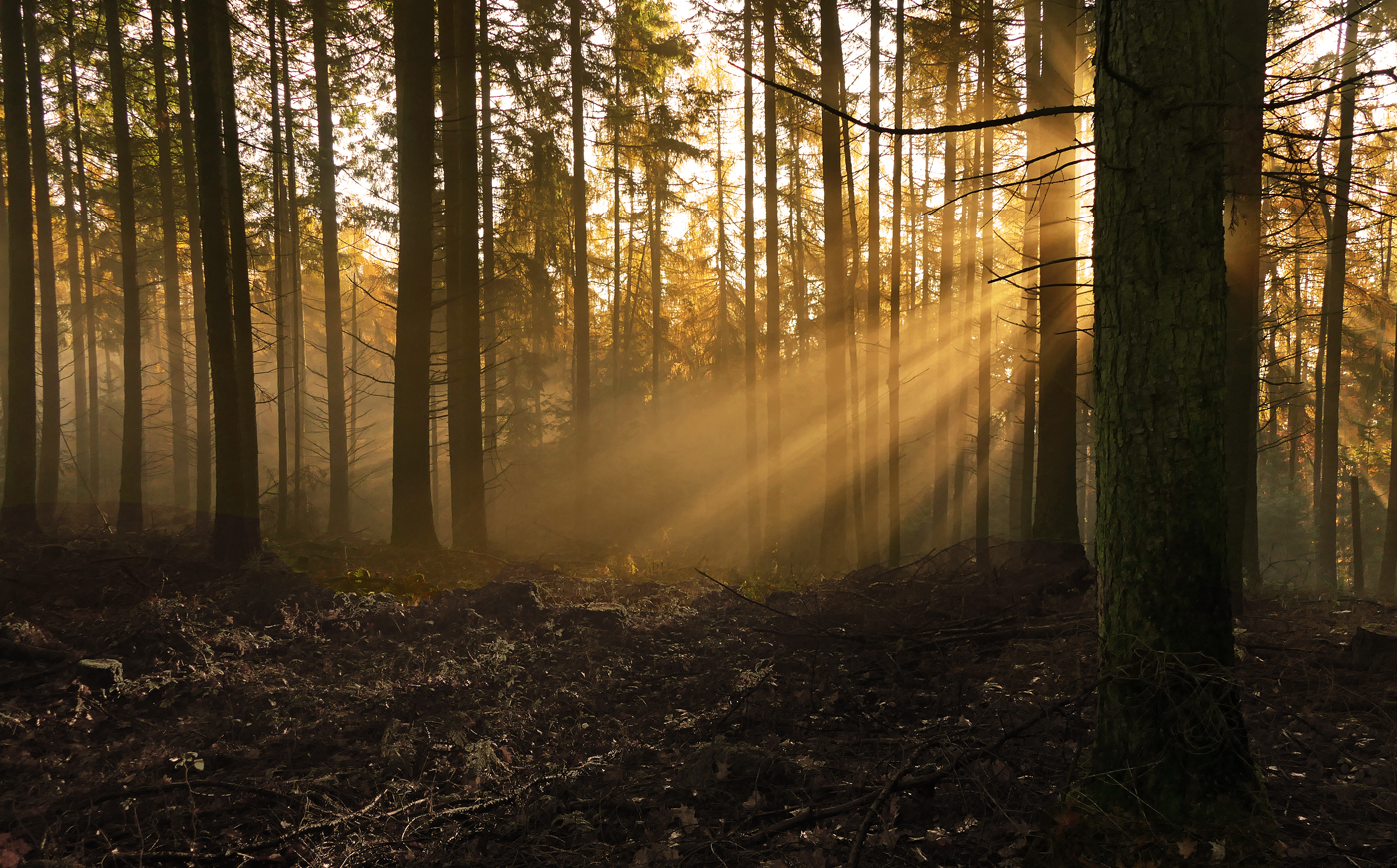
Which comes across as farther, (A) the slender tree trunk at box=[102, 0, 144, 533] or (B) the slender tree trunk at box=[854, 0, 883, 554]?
(B) the slender tree trunk at box=[854, 0, 883, 554]

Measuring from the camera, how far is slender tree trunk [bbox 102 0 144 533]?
480 inches

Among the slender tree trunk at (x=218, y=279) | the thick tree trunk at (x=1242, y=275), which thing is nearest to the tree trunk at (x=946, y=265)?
the thick tree trunk at (x=1242, y=275)

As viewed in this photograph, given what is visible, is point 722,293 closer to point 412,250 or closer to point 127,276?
point 412,250

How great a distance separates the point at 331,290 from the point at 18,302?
5.69 meters

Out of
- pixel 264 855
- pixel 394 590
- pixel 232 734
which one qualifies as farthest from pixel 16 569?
pixel 264 855

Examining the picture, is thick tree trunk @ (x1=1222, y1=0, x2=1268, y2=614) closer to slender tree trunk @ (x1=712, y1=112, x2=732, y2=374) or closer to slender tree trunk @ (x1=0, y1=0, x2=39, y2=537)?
slender tree trunk @ (x1=0, y1=0, x2=39, y2=537)

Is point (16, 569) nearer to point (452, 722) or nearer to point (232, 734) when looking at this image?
point (232, 734)

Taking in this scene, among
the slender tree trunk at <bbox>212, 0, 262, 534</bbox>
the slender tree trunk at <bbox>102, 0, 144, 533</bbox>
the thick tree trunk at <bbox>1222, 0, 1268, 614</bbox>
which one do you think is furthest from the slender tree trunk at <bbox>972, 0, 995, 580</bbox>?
the slender tree trunk at <bbox>102, 0, 144, 533</bbox>

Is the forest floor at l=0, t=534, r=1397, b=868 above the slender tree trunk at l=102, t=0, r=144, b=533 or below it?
below

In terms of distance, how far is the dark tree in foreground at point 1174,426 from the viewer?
2.84 meters

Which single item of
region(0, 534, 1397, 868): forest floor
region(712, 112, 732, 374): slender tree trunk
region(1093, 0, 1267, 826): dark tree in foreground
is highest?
region(712, 112, 732, 374): slender tree trunk

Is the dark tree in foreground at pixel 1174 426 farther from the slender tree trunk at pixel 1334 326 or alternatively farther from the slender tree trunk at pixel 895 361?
the slender tree trunk at pixel 1334 326

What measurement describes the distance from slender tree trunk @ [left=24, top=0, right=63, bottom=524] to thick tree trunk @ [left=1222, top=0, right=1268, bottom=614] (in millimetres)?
18442

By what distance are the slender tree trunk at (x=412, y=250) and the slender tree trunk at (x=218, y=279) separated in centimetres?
191
